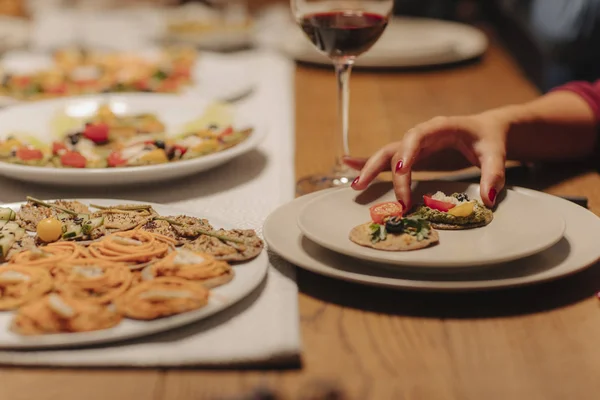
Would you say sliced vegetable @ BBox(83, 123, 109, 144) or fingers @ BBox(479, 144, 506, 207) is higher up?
fingers @ BBox(479, 144, 506, 207)

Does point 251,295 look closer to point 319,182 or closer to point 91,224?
point 91,224

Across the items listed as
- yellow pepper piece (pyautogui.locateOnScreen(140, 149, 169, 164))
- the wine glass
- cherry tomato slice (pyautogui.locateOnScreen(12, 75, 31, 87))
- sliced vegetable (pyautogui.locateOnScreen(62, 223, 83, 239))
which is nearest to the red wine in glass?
the wine glass

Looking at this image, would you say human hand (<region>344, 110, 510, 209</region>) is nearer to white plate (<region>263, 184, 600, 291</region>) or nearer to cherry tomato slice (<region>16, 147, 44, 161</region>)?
white plate (<region>263, 184, 600, 291</region>)

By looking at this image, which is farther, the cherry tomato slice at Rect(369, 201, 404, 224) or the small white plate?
the cherry tomato slice at Rect(369, 201, 404, 224)

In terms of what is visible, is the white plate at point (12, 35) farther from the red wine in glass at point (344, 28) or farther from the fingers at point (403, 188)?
the fingers at point (403, 188)

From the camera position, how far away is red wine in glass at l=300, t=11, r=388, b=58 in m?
1.29

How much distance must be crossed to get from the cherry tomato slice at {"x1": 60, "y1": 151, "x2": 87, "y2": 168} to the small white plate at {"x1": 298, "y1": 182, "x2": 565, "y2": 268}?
431mm

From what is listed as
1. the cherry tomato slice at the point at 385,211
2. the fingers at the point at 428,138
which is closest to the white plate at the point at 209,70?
the fingers at the point at 428,138

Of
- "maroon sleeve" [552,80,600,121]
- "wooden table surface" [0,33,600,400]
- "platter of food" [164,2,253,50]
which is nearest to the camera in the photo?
"wooden table surface" [0,33,600,400]

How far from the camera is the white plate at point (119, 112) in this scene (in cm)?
120

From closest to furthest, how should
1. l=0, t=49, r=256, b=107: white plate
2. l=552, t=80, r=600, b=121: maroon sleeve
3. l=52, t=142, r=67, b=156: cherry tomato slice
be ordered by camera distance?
l=52, t=142, r=67, b=156: cherry tomato slice
l=552, t=80, r=600, b=121: maroon sleeve
l=0, t=49, r=256, b=107: white plate

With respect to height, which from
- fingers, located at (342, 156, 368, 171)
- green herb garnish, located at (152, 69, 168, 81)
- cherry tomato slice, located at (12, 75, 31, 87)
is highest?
fingers, located at (342, 156, 368, 171)

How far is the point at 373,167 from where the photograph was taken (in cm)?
108

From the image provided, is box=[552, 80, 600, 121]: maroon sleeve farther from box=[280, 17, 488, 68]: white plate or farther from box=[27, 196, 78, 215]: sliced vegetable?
box=[27, 196, 78, 215]: sliced vegetable
